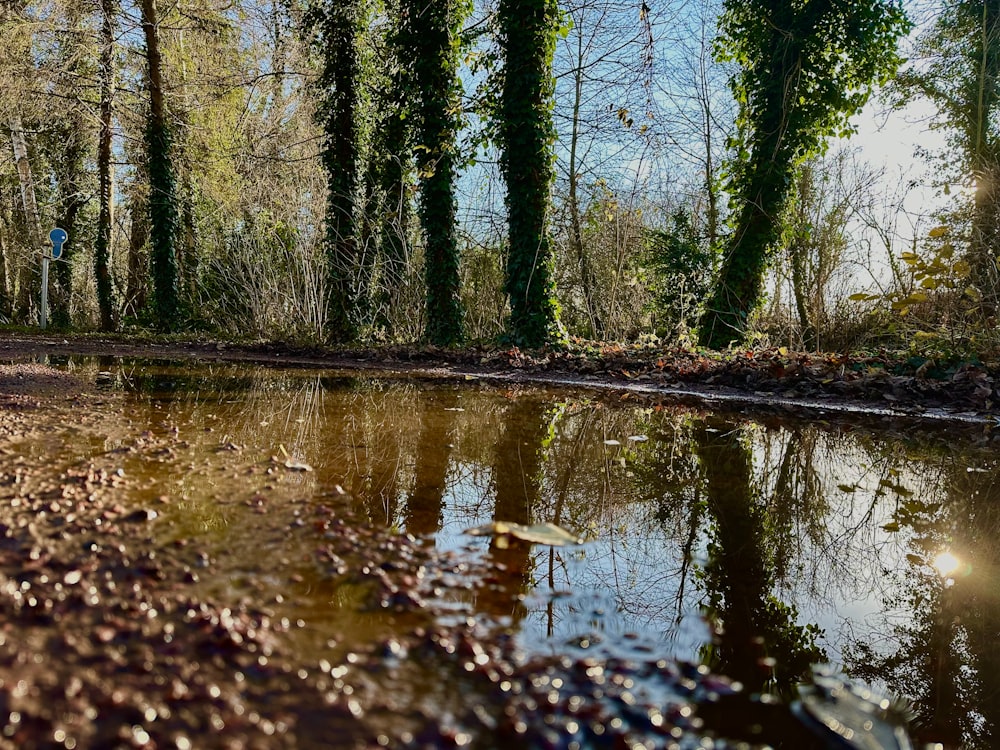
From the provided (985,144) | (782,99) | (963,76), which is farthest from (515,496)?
(963,76)

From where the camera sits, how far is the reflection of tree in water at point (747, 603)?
131 cm

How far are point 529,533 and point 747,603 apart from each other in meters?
0.65

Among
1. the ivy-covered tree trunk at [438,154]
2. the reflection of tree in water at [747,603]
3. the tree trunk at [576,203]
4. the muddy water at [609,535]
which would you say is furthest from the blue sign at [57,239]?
the reflection of tree in water at [747,603]

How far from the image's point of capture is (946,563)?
1.96m

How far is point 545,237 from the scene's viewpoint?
27.9 ft

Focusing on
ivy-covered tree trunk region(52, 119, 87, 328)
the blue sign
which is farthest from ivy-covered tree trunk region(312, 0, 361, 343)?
ivy-covered tree trunk region(52, 119, 87, 328)

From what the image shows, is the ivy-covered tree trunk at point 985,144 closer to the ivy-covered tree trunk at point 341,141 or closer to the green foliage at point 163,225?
the ivy-covered tree trunk at point 341,141

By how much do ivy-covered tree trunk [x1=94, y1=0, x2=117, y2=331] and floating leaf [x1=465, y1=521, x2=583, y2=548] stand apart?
15348 millimetres

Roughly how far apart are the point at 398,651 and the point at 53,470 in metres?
1.82

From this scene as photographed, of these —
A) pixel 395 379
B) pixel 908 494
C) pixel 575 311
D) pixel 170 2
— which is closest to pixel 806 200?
pixel 575 311

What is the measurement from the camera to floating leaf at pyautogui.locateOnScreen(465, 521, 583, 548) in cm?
193

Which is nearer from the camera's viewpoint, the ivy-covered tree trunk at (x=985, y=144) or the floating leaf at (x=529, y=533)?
the floating leaf at (x=529, y=533)

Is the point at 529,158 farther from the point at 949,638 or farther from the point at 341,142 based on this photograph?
the point at 949,638

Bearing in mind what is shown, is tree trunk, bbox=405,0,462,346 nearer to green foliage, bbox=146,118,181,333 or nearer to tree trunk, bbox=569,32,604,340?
tree trunk, bbox=569,32,604,340
